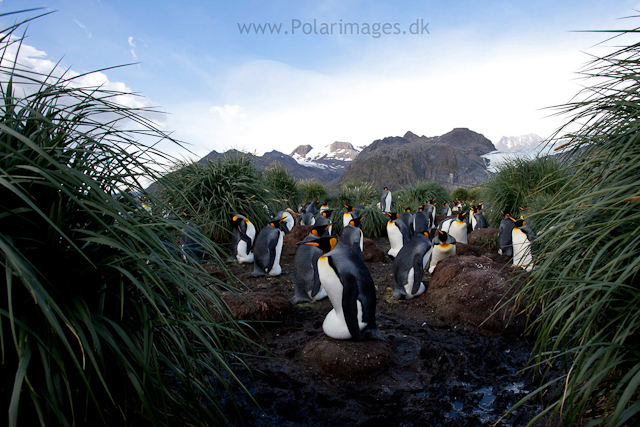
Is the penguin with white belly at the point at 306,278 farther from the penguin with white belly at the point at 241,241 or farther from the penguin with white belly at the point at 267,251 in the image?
the penguin with white belly at the point at 241,241

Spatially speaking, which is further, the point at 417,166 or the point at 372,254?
the point at 417,166

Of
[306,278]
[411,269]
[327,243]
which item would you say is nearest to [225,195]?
[306,278]

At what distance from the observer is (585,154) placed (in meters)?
2.01

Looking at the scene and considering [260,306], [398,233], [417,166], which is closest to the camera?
[260,306]

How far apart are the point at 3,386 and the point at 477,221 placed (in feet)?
36.6

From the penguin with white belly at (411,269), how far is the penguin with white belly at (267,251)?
2134 mm

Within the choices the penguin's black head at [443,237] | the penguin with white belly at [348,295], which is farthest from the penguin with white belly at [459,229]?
the penguin with white belly at [348,295]

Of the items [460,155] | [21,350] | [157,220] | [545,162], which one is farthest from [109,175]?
[460,155]

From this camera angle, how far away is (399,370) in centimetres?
317

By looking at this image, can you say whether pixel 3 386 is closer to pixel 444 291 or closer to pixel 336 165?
pixel 444 291

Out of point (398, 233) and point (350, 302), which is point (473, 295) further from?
point (398, 233)

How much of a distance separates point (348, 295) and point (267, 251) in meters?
3.10

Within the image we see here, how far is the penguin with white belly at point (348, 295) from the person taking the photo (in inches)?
130

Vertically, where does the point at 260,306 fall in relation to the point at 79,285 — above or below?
below
